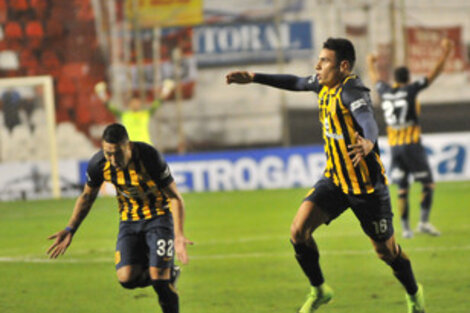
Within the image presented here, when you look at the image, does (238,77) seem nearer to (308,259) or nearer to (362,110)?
(362,110)

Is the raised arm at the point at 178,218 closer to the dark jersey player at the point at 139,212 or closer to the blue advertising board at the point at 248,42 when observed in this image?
the dark jersey player at the point at 139,212

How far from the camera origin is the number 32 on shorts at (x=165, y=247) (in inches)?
269

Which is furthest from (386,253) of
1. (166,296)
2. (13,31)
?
(13,31)

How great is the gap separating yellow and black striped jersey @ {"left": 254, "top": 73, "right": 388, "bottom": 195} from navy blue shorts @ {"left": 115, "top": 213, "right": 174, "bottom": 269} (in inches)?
50.9

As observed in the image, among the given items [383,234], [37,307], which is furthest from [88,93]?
[383,234]

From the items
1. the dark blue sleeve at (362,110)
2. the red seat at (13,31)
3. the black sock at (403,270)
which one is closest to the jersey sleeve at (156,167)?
the dark blue sleeve at (362,110)

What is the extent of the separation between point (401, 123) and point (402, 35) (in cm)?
1362

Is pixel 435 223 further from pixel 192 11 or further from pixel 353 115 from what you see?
pixel 192 11

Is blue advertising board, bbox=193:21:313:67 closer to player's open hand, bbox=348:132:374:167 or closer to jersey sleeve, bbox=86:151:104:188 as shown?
jersey sleeve, bbox=86:151:104:188

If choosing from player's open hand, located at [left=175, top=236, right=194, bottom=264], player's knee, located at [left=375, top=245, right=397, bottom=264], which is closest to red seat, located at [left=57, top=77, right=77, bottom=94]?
player's knee, located at [left=375, top=245, right=397, bottom=264]

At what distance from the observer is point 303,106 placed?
25719mm

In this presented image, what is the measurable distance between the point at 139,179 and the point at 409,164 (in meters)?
6.14

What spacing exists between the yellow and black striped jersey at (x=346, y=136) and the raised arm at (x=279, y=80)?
0.44 ft

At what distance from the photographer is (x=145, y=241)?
7.13 m
